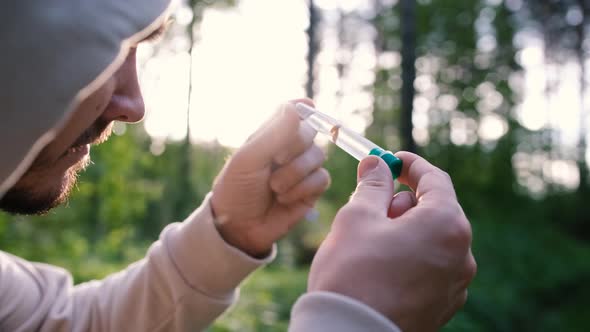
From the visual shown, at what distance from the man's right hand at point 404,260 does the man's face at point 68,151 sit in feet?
1.67

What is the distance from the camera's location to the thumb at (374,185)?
70 cm

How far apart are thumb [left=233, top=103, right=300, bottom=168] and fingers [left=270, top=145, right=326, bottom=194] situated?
4cm

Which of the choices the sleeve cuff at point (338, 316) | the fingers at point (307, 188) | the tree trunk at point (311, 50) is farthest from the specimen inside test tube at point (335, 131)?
the tree trunk at point (311, 50)

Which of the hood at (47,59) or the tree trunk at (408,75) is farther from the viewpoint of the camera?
the tree trunk at (408,75)

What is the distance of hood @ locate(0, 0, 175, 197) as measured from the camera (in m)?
0.57

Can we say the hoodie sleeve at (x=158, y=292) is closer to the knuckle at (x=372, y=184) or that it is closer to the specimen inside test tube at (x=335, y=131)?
the specimen inside test tube at (x=335, y=131)

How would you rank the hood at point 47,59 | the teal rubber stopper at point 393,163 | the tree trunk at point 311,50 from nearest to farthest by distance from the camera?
the hood at point 47,59, the teal rubber stopper at point 393,163, the tree trunk at point 311,50

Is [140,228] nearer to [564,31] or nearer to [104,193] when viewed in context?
[104,193]

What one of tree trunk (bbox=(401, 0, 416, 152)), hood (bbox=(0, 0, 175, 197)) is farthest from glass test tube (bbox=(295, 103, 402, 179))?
tree trunk (bbox=(401, 0, 416, 152))

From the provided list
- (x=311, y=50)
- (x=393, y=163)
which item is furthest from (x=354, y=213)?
(x=311, y=50)

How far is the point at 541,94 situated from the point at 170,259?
514 inches

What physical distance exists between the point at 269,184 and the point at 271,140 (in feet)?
0.37

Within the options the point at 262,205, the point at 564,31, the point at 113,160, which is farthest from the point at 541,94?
the point at 262,205

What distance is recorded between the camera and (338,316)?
0.59 m
